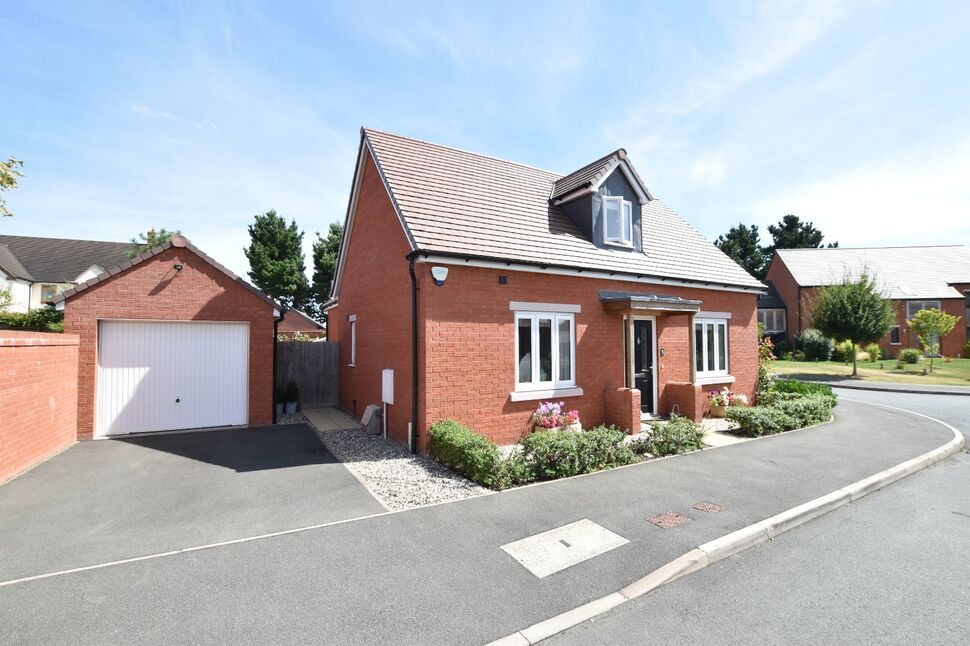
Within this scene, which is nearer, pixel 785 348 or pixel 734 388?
pixel 734 388

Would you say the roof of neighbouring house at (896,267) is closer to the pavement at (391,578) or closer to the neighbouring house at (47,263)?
the pavement at (391,578)

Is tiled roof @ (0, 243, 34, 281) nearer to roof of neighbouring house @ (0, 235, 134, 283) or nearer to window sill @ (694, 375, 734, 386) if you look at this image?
roof of neighbouring house @ (0, 235, 134, 283)

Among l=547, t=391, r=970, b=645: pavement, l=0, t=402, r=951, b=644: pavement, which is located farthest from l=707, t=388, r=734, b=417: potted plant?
l=547, t=391, r=970, b=645: pavement

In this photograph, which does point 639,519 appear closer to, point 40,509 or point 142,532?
point 142,532

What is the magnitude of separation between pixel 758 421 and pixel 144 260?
14.7m

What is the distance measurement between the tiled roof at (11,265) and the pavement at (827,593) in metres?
47.7

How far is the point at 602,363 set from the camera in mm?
10688

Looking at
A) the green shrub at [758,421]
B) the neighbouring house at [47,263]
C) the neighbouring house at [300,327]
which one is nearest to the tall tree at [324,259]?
the neighbouring house at [300,327]

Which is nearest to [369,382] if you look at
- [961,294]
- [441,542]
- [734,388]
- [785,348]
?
[441,542]

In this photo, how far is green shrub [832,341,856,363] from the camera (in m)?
30.0

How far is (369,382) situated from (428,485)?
5.88m

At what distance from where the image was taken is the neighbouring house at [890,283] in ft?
118

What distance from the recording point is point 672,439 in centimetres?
854

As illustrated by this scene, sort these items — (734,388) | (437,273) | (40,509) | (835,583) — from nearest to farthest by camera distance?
(835,583), (40,509), (437,273), (734,388)
